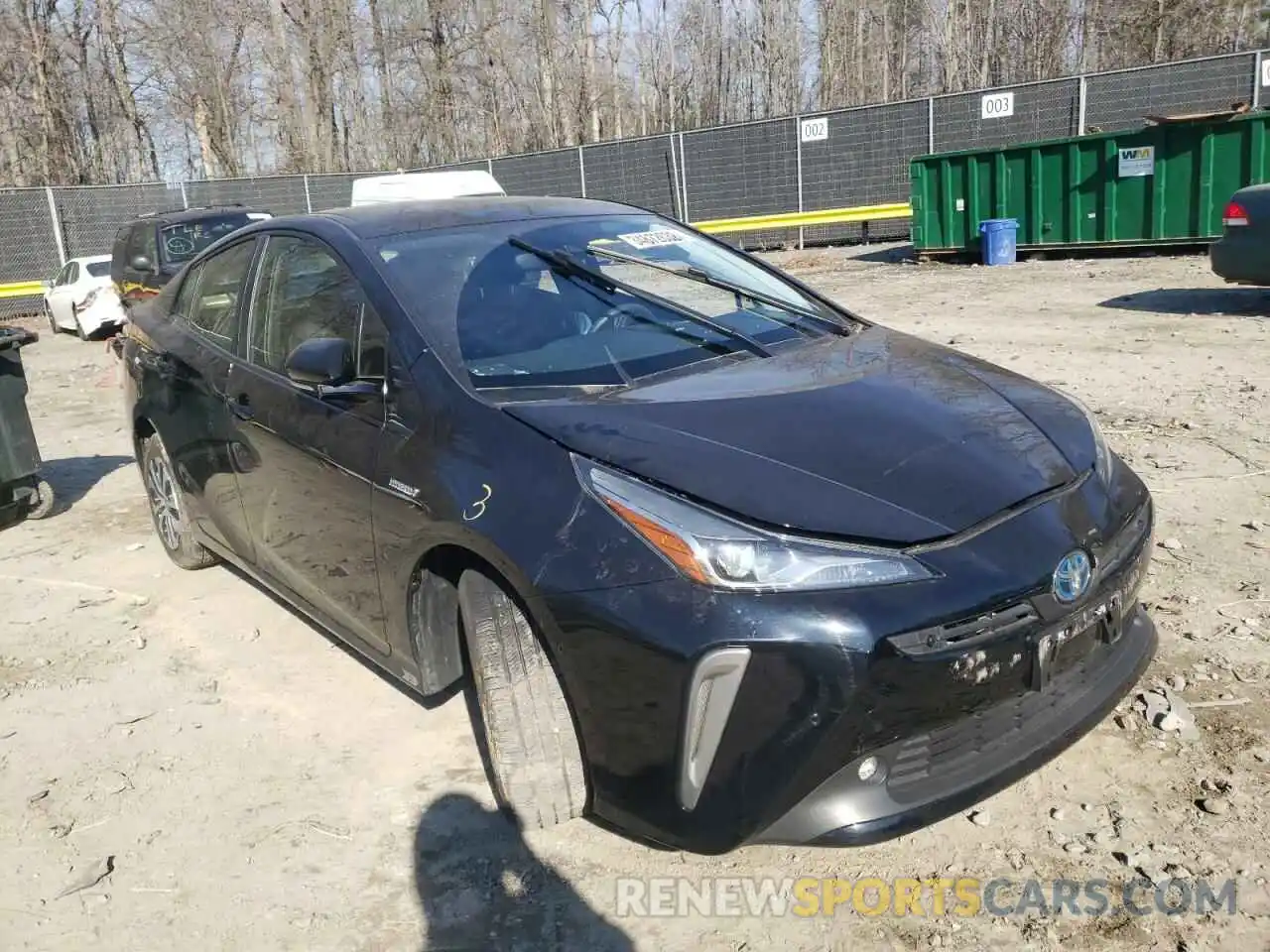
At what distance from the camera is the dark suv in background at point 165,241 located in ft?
39.2

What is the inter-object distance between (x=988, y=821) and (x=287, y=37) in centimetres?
3794

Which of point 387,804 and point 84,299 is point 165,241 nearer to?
point 84,299

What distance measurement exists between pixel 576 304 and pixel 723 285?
704mm

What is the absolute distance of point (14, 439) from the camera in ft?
19.9

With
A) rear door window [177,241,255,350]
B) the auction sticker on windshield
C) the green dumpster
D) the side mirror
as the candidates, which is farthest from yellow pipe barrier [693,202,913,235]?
the side mirror

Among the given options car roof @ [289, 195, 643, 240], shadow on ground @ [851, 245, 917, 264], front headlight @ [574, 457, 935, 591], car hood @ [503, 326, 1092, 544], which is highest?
car roof @ [289, 195, 643, 240]

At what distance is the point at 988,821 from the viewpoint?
2.81 metres

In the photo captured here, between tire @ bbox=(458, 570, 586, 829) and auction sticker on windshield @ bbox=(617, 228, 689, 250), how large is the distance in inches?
63.8

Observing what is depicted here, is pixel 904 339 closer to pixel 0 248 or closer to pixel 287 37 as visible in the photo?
pixel 0 248

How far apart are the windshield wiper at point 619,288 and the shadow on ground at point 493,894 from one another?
167cm

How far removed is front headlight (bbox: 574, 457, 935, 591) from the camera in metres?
2.28

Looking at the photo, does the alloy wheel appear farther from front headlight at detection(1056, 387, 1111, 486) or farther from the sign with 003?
the sign with 003

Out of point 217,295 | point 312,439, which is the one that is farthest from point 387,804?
point 217,295

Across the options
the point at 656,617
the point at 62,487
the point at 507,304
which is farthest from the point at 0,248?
the point at 656,617
